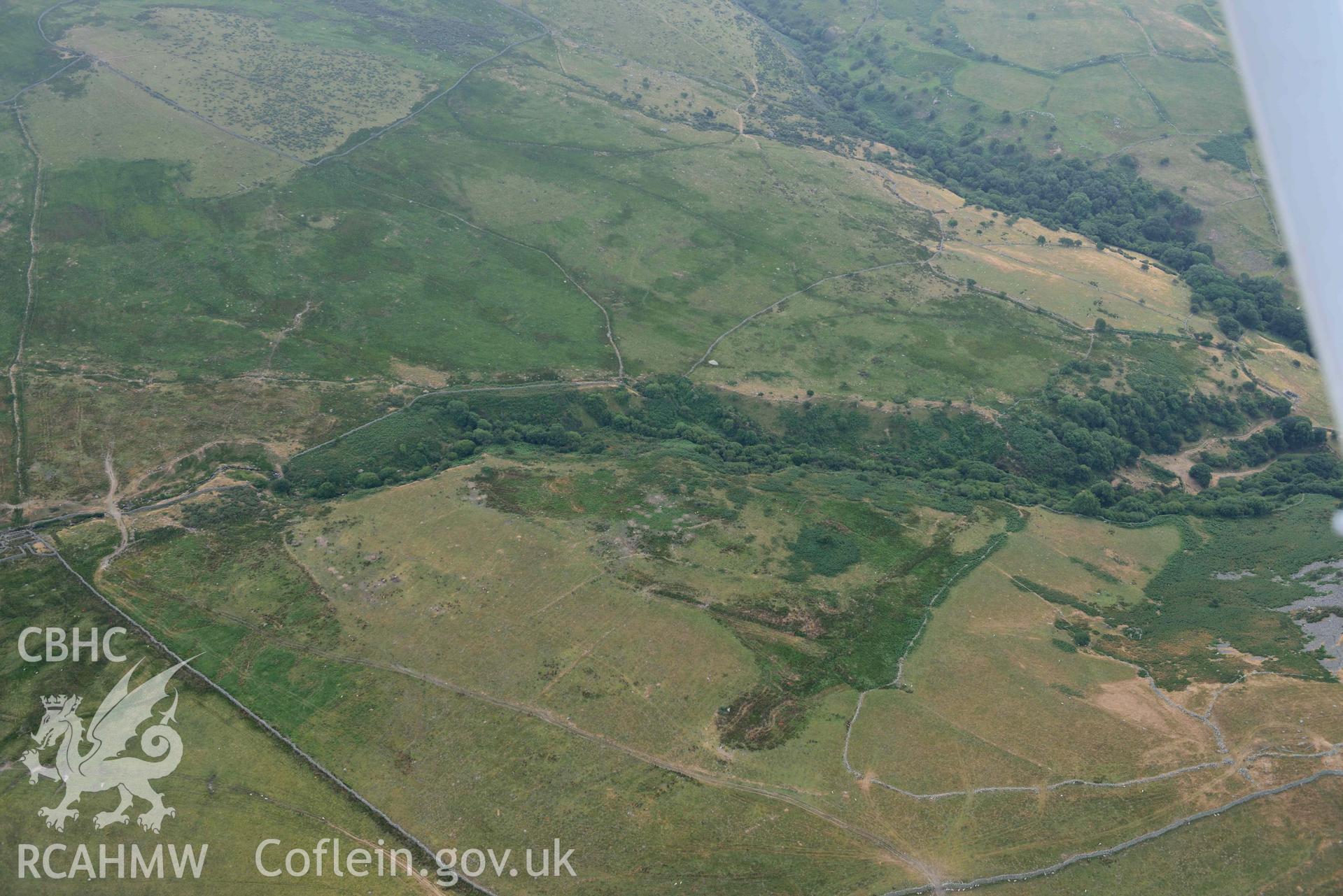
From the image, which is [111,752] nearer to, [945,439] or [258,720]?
[258,720]

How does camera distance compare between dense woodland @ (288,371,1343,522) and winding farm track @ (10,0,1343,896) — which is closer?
winding farm track @ (10,0,1343,896)

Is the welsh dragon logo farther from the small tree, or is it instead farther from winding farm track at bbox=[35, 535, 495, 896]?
the small tree

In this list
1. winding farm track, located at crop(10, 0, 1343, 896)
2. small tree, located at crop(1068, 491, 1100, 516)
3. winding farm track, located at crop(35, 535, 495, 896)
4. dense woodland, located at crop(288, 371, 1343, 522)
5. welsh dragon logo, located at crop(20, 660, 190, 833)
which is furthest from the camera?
dense woodland, located at crop(288, 371, 1343, 522)

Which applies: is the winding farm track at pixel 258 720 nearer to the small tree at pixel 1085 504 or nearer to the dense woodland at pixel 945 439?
the dense woodland at pixel 945 439

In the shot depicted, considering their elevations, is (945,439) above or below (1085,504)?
below

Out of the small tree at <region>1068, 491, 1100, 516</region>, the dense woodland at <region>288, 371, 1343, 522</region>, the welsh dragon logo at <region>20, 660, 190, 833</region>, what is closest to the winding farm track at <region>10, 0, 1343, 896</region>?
the welsh dragon logo at <region>20, 660, 190, 833</region>

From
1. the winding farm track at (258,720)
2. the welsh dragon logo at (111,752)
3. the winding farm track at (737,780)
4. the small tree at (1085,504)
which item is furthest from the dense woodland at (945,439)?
the welsh dragon logo at (111,752)

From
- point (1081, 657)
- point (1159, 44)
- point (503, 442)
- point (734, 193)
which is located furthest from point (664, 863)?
point (1159, 44)

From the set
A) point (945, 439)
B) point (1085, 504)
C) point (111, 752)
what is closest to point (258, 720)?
point (111, 752)

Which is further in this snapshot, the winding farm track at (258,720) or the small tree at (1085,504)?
the small tree at (1085,504)
